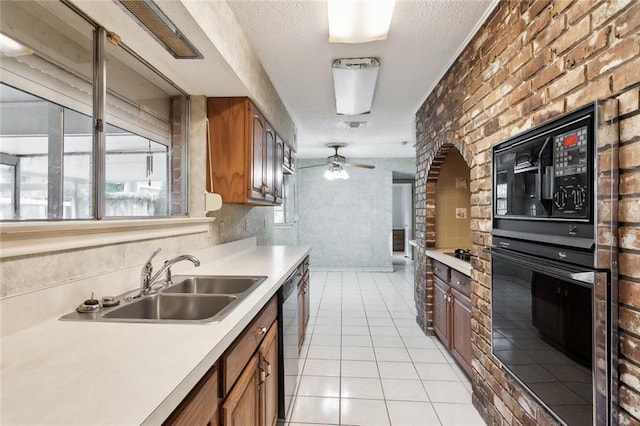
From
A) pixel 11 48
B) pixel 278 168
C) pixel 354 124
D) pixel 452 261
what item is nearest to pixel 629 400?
pixel 452 261

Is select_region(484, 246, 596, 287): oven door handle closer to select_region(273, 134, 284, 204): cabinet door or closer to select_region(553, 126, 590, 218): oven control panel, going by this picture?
select_region(553, 126, 590, 218): oven control panel

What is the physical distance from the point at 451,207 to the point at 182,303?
3.06 m

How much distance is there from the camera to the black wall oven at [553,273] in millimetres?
1170

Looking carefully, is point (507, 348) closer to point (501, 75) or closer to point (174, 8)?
point (501, 75)

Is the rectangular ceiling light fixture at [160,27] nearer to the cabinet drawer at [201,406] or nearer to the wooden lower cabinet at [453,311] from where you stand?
the cabinet drawer at [201,406]

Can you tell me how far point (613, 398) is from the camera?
111 cm

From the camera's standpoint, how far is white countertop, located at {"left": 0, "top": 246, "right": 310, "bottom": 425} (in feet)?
2.14

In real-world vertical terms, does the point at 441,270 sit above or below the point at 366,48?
below

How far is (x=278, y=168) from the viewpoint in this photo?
12.0 ft

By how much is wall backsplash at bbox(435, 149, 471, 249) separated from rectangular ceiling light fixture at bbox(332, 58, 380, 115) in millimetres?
1168

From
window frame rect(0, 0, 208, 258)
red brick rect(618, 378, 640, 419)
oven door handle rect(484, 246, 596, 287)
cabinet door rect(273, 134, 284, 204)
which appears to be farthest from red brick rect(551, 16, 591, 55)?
cabinet door rect(273, 134, 284, 204)

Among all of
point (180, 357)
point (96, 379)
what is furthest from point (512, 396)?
point (96, 379)

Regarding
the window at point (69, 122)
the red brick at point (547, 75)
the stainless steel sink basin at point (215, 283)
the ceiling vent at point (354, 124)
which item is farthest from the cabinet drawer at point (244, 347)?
the ceiling vent at point (354, 124)

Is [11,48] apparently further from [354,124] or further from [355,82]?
[354,124]
